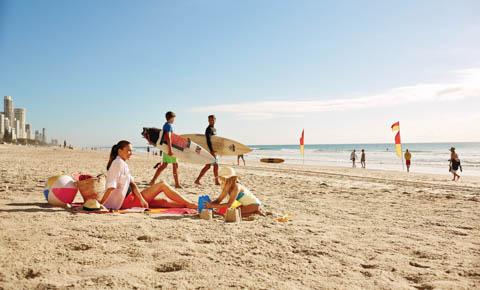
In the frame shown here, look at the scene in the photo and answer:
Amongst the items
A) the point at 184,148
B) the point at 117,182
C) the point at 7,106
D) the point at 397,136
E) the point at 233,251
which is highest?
the point at 7,106

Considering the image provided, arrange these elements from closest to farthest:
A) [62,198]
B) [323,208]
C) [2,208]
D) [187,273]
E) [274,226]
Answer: [187,273], [274,226], [2,208], [62,198], [323,208]

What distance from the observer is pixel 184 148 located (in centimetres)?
909

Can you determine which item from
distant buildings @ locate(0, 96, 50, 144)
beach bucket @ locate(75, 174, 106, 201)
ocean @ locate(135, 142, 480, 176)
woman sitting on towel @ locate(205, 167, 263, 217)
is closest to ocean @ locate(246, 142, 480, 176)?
ocean @ locate(135, 142, 480, 176)

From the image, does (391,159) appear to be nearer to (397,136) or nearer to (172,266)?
(397,136)

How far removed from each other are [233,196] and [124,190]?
5.02 ft

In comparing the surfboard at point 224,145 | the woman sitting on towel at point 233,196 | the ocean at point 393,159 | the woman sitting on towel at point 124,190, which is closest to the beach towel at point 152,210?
the woman sitting on towel at point 124,190

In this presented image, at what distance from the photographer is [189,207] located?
16.7 feet

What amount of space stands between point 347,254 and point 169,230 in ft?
6.14

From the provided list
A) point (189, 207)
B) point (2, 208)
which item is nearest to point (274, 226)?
point (189, 207)

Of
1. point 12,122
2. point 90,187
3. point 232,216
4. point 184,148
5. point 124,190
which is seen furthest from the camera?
point 12,122

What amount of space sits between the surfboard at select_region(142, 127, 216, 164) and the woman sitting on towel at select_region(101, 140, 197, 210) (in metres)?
3.15

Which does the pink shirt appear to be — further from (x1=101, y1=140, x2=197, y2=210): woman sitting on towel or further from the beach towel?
the beach towel

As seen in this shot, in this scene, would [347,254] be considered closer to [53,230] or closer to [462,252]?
[462,252]

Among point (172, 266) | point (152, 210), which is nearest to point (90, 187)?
point (152, 210)
